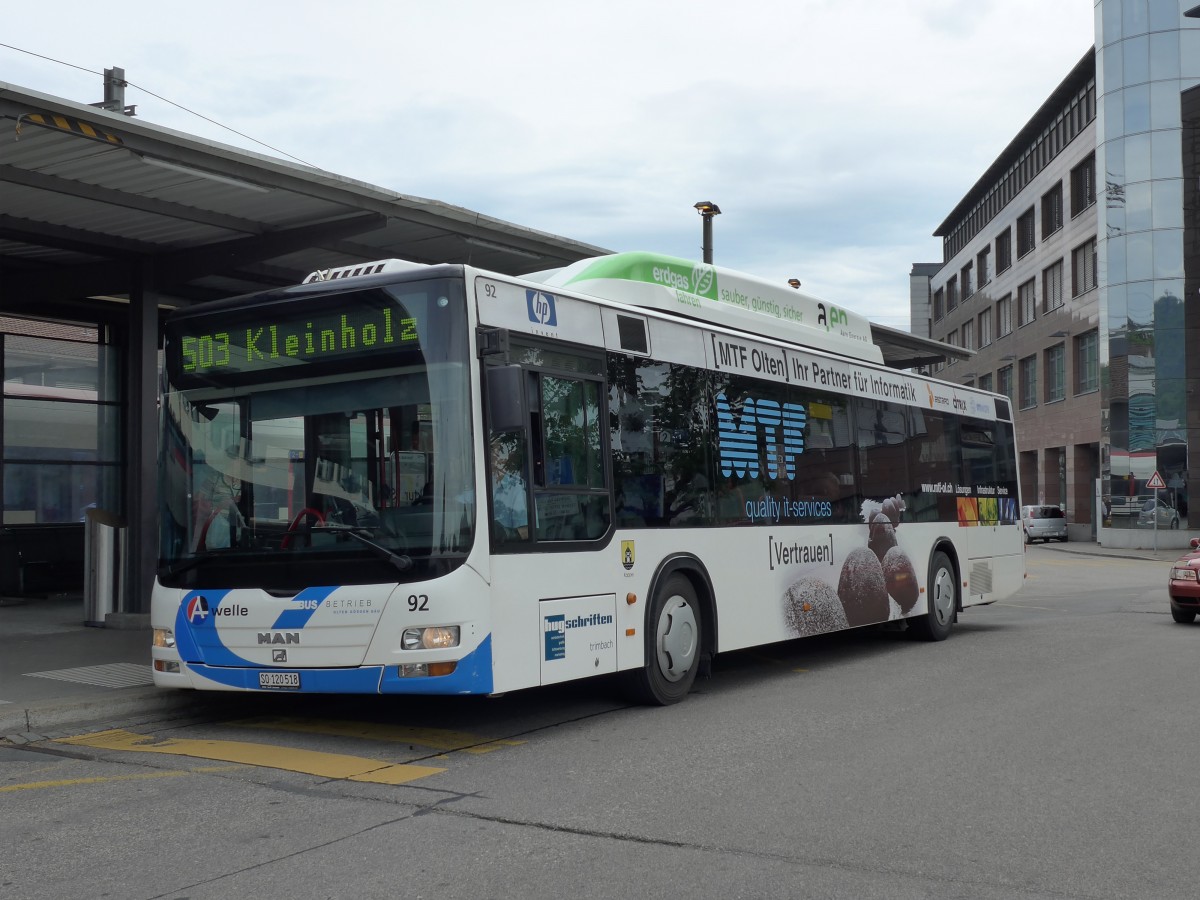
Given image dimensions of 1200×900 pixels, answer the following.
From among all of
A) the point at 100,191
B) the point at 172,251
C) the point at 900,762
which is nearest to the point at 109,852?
the point at 900,762

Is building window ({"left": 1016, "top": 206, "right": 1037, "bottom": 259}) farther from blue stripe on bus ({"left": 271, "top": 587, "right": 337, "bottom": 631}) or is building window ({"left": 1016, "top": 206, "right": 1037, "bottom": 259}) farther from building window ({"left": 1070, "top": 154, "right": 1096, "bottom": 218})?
blue stripe on bus ({"left": 271, "top": 587, "right": 337, "bottom": 631})

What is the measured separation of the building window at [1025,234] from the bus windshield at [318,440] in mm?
59655

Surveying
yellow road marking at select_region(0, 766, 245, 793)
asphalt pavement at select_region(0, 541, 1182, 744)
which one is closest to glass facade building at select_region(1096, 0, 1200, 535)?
asphalt pavement at select_region(0, 541, 1182, 744)

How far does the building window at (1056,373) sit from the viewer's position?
2316 inches

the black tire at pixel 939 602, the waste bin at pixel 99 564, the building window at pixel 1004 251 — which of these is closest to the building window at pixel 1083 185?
the building window at pixel 1004 251

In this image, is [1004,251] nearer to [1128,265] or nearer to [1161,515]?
[1128,265]

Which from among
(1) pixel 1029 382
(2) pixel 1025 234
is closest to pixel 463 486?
(1) pixel 1029 382

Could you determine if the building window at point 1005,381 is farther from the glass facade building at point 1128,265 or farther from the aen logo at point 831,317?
the aen logo at point 831,317

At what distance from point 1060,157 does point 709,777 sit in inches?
2237

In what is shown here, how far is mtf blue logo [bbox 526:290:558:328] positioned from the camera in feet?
27.9

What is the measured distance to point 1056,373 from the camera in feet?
198

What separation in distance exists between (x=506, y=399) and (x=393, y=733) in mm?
2486

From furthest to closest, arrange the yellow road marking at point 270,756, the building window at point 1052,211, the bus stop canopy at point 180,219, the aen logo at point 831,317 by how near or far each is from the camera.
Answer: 1. the building window at point 1052,211
2. the aen logo at point 831,317
3. the bus stop canopy at point 180,219
4. the yellow road marking at point 270,756

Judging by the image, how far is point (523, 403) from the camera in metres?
7.81
